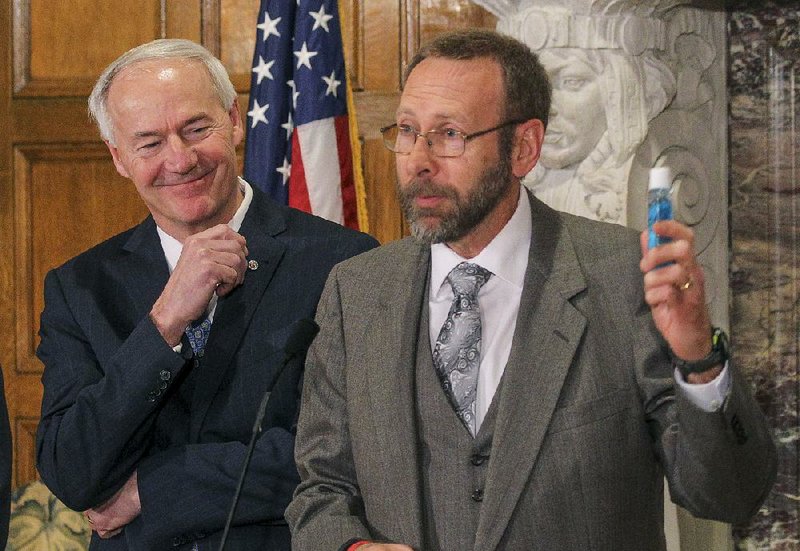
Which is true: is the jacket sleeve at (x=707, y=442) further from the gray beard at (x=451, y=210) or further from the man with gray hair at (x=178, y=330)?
the man with gray hair at (x=178, y=330)

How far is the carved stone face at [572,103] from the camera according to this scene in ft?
13.3

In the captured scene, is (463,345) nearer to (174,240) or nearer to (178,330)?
(178,330)

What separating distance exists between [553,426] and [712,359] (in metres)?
0.35

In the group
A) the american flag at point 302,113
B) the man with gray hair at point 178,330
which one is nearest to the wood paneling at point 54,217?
the american flag at point 302,113

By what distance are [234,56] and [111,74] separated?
7.07 feet

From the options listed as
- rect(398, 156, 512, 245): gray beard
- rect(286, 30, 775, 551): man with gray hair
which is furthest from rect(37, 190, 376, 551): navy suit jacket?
rect(398, 156, 512, 245): gray beard

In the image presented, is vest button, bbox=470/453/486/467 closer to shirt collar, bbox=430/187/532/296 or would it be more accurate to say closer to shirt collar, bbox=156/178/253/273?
shirt collar, bbox=430/187/532/296

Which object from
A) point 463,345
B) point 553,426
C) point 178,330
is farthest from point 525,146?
point 178,330

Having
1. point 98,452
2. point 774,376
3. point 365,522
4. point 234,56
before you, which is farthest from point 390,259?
point 234,56

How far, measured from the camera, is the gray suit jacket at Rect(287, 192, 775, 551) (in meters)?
2.18

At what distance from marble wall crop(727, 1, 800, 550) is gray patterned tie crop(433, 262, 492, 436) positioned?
2.15 meters

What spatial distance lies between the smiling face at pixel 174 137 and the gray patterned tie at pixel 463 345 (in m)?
0.69

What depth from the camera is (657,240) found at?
1.97 meters

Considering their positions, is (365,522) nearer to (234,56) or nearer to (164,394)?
(164,394)
